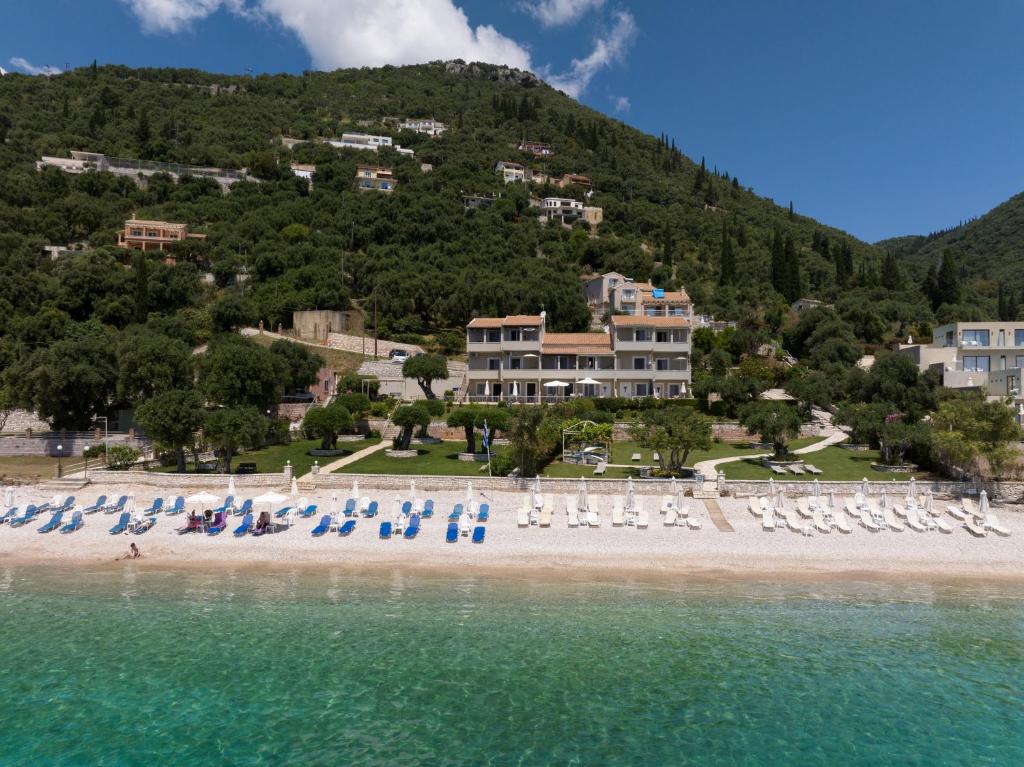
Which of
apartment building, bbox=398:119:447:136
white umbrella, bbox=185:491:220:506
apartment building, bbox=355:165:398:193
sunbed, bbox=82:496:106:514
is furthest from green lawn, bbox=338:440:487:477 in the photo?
apartment building, bbox=398:119:447:136

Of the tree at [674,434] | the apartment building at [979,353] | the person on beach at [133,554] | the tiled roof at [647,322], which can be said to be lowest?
the person on beach at [133,554]

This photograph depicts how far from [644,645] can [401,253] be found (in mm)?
89123

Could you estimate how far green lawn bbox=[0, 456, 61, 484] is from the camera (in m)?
33.8

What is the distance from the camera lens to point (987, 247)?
163 metres

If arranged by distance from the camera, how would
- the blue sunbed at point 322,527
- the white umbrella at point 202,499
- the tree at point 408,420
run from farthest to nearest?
the tree at point 408,420, the white umbrella at point 202,499, the blue sunbed at point 322,527

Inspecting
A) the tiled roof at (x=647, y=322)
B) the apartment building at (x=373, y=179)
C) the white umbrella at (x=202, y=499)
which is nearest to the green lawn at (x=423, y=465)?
the white umbrella at (x=202, y=499)

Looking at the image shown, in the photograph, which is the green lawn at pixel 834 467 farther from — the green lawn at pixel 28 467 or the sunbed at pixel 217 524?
the green lawn at pixel 28 467

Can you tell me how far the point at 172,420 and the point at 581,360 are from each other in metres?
36.0

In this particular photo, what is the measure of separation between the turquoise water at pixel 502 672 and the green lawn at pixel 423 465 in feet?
42.8

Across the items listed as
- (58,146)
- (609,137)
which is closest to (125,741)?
(58,146)

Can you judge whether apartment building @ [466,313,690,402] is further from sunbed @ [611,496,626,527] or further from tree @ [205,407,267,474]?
sunbed @ [611,496,626,527]

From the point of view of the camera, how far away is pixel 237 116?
156m

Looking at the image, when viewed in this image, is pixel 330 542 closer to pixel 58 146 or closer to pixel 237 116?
pixel 58 146

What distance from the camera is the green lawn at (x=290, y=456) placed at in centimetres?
3638
